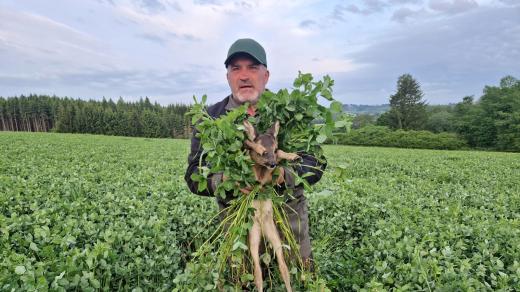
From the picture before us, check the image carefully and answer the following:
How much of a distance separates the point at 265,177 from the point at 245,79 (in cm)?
105

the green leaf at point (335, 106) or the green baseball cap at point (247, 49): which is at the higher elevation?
the green baseball cap at point (247, 49)

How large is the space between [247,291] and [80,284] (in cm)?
126

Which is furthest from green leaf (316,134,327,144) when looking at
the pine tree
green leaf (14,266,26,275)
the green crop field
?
the pine tree

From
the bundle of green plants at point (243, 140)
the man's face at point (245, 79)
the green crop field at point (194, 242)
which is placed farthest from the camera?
the man's face at point (245, 79)

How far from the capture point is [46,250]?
3.10 meters

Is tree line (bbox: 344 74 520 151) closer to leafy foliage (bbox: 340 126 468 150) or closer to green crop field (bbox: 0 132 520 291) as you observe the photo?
leafy foliage (bbox: 340 126 468 150)

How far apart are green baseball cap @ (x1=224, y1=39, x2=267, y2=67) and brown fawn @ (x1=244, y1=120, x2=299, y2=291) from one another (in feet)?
3.00

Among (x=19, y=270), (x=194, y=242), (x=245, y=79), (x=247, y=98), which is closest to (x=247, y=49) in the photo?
(x=245, y=79)

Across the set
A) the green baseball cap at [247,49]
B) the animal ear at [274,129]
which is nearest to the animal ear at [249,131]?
the animal ear at [274,129]

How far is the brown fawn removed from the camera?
217 centimetres

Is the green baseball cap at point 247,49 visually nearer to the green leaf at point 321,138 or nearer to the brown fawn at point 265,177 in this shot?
the brown fawn at point 265,177

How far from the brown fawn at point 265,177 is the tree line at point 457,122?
49787 millimetres

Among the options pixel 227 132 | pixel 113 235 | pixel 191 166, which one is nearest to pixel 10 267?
pixel 113 235

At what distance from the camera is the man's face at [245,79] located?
117 inches
